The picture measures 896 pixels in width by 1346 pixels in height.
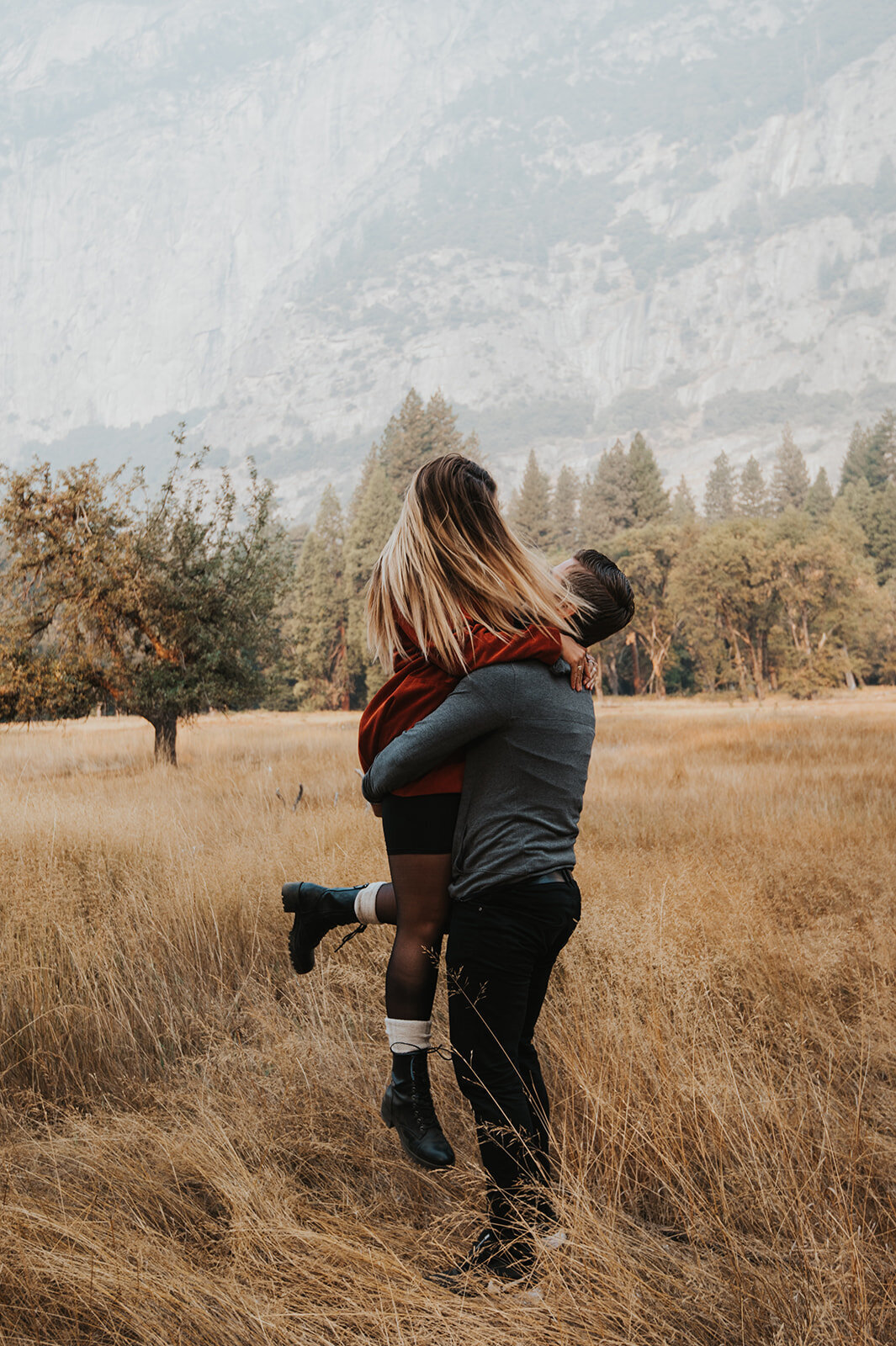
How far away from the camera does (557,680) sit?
2104 millimetres

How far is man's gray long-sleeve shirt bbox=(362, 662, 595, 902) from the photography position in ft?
A: 6.43

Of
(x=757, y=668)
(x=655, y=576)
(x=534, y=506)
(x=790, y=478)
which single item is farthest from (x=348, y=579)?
(x=790, y=478)

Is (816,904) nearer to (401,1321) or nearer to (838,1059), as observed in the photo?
(838,1059)

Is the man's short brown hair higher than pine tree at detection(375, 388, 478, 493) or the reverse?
the reverse

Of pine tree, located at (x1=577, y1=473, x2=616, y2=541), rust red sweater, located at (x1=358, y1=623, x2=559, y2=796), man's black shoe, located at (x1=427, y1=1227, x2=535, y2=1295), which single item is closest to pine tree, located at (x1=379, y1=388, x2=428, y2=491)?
pine tree, located at (x1=577, y1=473, x2=616, y2=541)

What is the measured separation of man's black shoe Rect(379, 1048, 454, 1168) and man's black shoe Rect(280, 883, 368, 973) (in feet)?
2.42

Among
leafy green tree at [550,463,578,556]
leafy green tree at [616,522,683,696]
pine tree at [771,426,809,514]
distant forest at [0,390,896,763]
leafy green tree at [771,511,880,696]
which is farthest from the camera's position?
pine tree at [771,426,809,514]

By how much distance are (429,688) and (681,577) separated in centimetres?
4500

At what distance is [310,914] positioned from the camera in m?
2.89

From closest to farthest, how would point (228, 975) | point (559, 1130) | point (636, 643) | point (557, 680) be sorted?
1. point (557, 680)
2. point (559, 1130)
3. point (228, 975)
4. point (636, 643)

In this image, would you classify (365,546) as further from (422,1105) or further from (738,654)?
(422,1105)

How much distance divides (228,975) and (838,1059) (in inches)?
113

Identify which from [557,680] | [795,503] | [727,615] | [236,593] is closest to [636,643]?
[727,615]

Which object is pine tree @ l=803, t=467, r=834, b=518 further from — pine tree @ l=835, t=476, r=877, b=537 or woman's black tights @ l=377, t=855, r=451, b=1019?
woman's black tights @ l=377, t=855, r=451, b=1019
